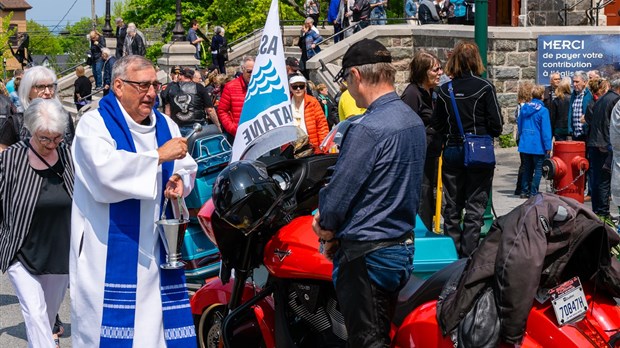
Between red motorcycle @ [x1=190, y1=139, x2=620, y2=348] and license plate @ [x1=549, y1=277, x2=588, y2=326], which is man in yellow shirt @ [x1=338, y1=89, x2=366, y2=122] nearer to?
red motorcycle @ [x1=190, y1=139, x2=620, y2=348]

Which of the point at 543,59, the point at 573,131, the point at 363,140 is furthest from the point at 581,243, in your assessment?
the point at 543,59

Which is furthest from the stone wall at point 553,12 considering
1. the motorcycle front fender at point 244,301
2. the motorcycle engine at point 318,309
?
the motorcycle engine at point 318,309

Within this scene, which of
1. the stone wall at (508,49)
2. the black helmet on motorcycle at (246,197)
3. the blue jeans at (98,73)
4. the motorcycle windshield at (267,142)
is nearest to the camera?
the black helmet on motorcycle at (246,197)

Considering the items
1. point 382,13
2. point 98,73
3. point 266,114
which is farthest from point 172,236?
point 98,73

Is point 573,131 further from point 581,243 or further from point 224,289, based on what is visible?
point 581,243

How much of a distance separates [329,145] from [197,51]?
25.2 meters

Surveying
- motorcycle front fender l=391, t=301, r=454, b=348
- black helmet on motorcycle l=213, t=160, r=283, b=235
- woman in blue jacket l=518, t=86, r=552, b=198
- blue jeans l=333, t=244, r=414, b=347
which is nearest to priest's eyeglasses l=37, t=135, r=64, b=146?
black helmet on motorcycle l=213, t=160, r=283, b=235

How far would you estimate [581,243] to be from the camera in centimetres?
446

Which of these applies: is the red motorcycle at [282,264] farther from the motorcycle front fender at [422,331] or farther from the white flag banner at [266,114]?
the white flag banner at [266,114]

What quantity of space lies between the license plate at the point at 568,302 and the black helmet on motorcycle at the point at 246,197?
1559mm

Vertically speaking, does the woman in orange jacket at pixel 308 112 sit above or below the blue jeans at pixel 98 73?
above

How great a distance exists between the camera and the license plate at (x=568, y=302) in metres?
4.39

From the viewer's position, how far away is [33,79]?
820 centimetres

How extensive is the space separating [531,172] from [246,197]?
1008 centimetres
